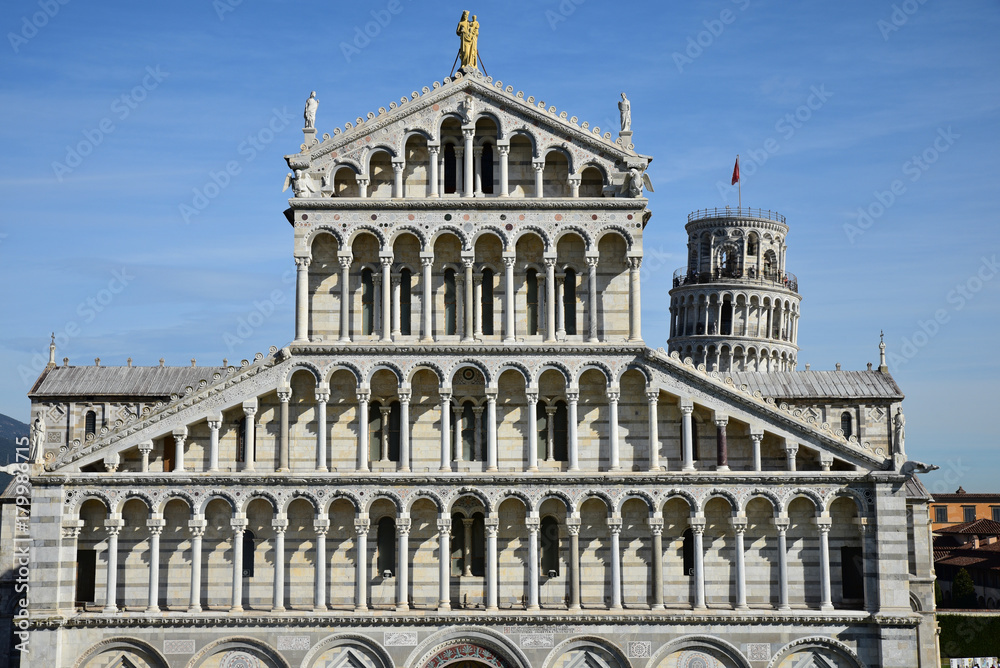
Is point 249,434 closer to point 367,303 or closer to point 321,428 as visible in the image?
point 321,428

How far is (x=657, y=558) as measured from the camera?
39188mm

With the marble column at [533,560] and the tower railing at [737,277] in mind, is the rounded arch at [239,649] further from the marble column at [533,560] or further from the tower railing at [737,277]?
the tower railing at [737,277]

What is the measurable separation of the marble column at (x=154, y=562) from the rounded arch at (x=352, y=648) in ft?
17.8

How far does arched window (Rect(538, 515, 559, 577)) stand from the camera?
133 feet

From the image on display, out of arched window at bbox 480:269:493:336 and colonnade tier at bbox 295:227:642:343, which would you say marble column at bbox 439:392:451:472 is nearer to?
colonnade tier at bbox 295:227:642:343

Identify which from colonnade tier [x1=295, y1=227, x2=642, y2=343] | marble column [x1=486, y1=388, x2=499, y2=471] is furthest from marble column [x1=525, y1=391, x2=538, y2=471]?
colonnade tier [x1=295, y1=227, x2=642, y2=343]

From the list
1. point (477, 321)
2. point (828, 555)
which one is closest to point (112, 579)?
point (477, 321)

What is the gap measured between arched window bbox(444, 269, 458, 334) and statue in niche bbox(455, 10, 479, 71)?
7.92 metres

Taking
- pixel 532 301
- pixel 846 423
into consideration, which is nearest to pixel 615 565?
pixel 532 301

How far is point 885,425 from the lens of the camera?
6019 centimetres

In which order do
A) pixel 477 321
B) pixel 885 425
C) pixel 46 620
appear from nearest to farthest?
pixel 46 620 → pixel 477 321 → pixel 885 425

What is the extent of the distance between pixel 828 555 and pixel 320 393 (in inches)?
715

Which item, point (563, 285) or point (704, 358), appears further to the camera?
point (704, 358)

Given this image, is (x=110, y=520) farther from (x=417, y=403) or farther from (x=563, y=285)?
(x=563, y=285)
